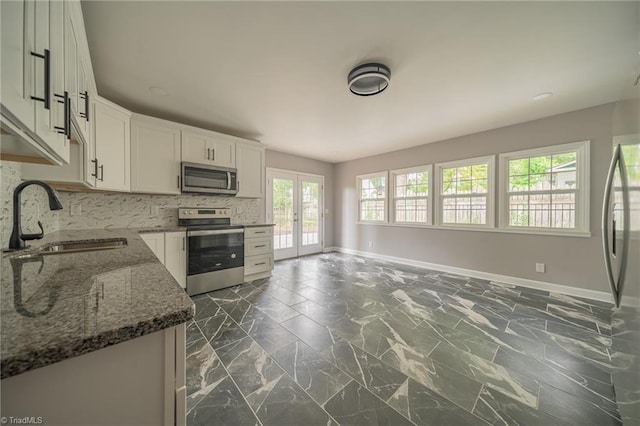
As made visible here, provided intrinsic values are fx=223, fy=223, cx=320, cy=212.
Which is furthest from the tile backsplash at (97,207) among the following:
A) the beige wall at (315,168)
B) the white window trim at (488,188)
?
the white window trim at (488,188)

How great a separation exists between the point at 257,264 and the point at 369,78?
3.06 meters

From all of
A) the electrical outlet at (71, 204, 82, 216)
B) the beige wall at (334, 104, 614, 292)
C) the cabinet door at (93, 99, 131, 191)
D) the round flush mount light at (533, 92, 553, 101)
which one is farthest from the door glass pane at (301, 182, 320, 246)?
the round flush mount light at (533, 92, 553, 101)

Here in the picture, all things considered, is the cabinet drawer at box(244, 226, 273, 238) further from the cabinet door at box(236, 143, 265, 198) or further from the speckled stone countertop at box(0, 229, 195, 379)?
the speckled stone countertop at box(0, 229, 195, 379)

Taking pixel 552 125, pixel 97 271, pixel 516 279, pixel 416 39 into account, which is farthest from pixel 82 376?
pixel 552 125

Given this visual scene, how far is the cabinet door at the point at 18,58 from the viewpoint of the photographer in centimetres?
59

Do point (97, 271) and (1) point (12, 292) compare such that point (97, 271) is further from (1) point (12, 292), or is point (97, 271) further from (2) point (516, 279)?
(2) point (516, 279)

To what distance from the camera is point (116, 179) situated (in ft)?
8.41

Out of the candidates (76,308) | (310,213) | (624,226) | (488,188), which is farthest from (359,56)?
(310,213)

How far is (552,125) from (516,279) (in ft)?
7.54

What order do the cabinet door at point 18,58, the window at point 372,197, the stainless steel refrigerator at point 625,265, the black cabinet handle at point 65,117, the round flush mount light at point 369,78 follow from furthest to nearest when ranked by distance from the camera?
the window at point 372,197, the round flush mount light at point 369,78, the stainless steel refrigerator at point 625,265, the black cabinet handle at point 65,117, the cabinet door at point 18,58

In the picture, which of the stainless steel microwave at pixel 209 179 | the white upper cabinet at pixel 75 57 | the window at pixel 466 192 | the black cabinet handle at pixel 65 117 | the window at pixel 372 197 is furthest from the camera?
the window at pixel 372 197

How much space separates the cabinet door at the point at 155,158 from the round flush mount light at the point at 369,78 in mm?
2500

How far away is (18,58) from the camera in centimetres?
66

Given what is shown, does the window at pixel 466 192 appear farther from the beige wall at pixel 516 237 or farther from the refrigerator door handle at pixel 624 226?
the refrigerator door handle at pixel 624 226
